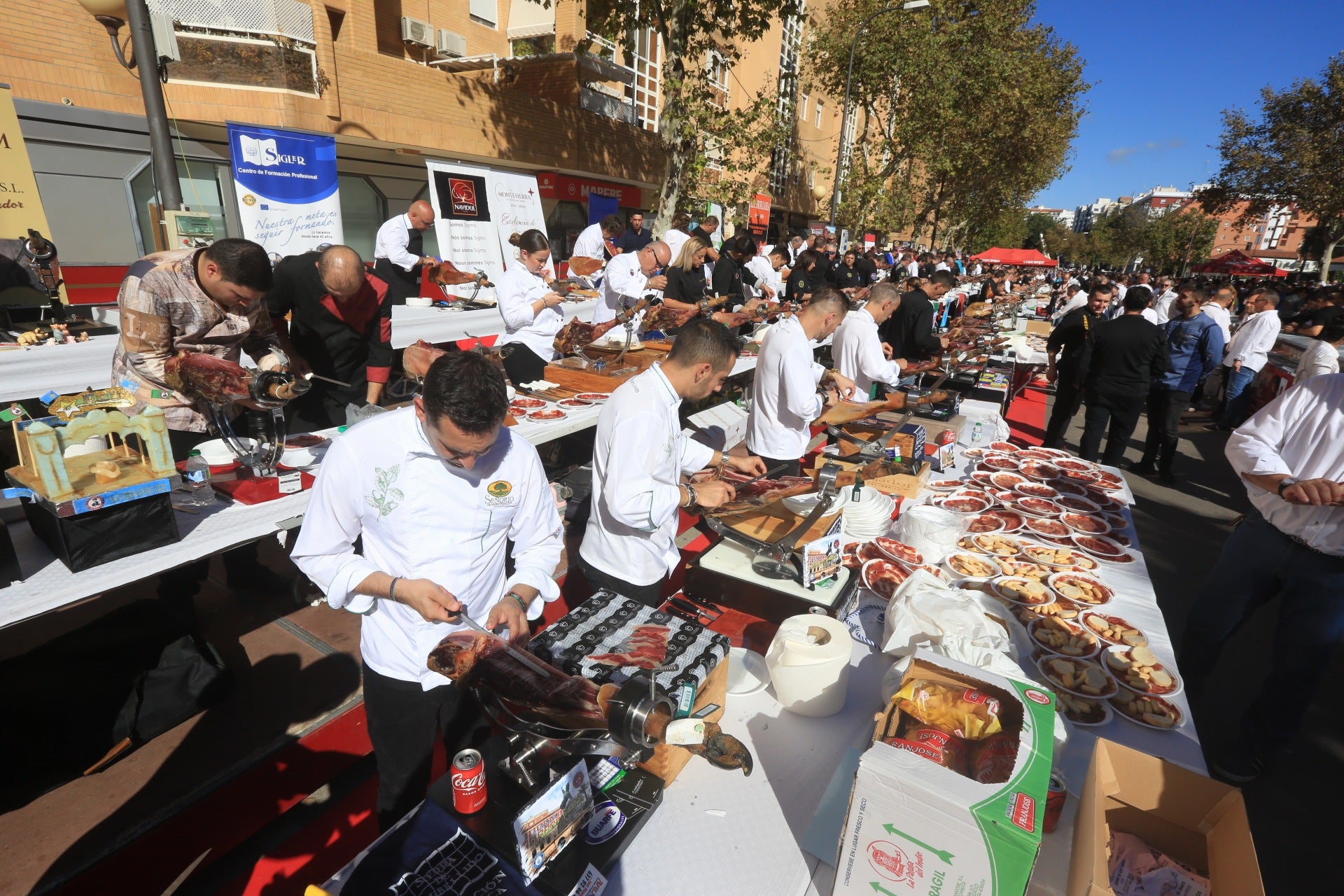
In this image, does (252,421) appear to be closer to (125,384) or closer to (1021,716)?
(125,384)

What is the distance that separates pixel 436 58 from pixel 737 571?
54.0 ft

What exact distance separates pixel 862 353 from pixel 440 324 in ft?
14.3

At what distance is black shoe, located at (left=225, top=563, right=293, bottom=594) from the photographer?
13.0ft

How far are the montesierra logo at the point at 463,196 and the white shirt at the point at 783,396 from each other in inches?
264

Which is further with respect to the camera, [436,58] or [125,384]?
[436,58]

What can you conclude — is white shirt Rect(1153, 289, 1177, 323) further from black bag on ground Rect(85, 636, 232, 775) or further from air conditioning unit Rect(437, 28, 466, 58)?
air conditioning unit Rect(437, 28, 466, 58)

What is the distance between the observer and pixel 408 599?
179 cm

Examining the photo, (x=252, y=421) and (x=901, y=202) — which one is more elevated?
(x=901, y=202)

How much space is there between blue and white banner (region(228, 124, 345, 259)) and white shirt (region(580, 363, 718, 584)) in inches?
274

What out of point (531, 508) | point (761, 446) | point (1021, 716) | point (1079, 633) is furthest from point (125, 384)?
point (1079, 633)

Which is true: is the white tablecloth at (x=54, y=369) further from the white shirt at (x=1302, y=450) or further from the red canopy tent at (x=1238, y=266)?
the red canopy tent at (x=1238, y=266)

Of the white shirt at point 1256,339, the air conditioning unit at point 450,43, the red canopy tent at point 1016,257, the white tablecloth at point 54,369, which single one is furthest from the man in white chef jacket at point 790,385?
the red canopy tent at point 1016,257

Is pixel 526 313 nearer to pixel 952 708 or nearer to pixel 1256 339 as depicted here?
pixel 952 708

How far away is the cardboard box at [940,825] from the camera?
1233mm
